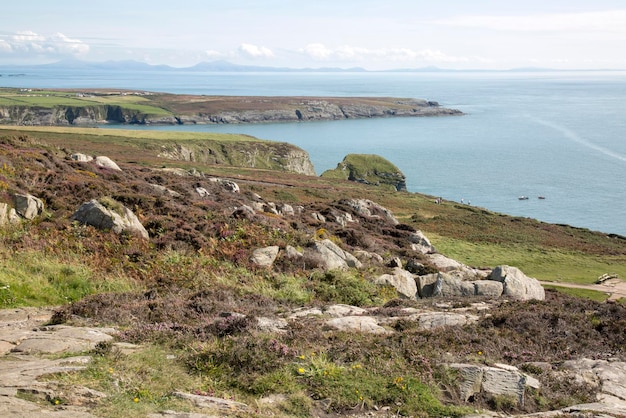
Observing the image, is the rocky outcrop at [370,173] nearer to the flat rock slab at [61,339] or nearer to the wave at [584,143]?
the wave at [584,143]

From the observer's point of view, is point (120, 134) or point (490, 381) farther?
point (120, 134)

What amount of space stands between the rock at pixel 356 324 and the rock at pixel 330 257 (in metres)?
7.04

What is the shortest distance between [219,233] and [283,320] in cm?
929

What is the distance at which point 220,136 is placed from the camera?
132000 mm

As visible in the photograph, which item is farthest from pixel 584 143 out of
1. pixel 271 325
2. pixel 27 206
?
pixel 271 325

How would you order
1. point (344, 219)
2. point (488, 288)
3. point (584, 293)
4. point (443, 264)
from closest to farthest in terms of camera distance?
point (488, 288), point (443, 264), point (584, 293), point (344, 219)

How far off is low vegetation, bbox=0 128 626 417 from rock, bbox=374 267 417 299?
2.44 feet

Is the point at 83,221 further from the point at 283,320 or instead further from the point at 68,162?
the point at 68,162

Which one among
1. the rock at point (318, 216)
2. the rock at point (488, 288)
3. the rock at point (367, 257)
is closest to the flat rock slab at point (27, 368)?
the rock at point (488, 288)

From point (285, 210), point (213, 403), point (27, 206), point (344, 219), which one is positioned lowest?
point (344, 219)

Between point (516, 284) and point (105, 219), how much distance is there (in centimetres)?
1756

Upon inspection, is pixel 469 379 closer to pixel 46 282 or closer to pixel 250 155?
pixel 46 282

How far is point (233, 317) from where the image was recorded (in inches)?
529

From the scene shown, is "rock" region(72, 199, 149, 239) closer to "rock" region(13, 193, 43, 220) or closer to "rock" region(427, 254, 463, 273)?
"rock" region(13, 193, 43, 220)
